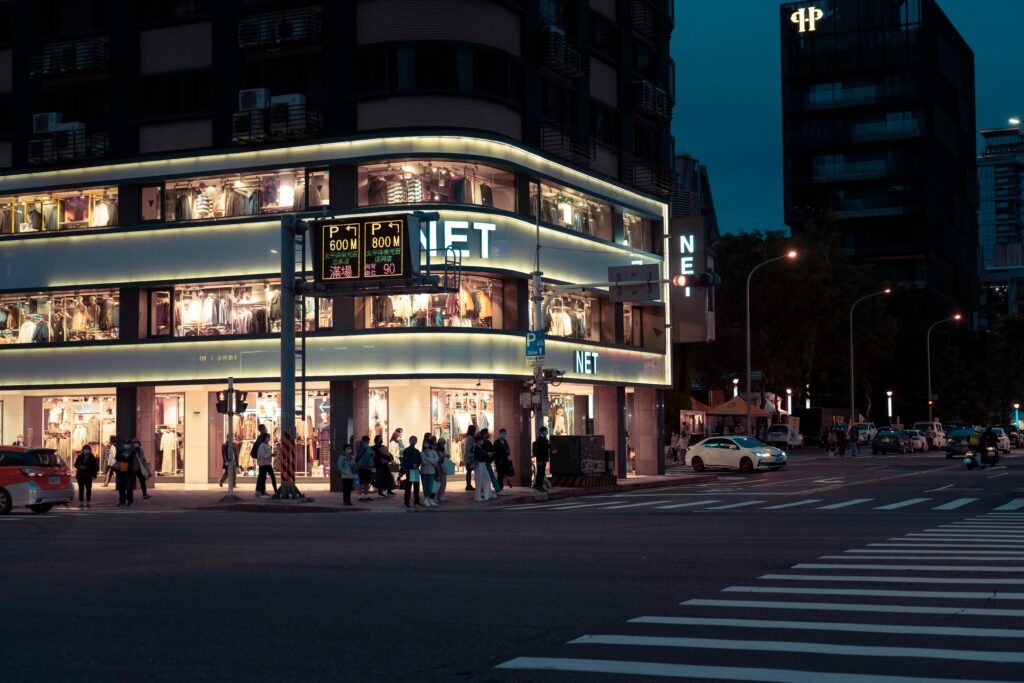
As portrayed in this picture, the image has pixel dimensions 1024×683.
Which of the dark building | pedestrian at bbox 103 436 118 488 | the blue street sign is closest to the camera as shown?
the blue street sign

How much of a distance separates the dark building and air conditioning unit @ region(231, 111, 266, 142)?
84504 mm

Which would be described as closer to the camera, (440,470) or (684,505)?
(684,505)

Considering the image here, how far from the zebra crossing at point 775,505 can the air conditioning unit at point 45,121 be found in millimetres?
23734

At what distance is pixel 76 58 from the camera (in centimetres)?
4491

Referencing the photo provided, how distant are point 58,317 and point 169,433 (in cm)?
600

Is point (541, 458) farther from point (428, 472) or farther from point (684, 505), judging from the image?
point (684, 505)

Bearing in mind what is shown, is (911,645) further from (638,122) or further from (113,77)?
(638,122)

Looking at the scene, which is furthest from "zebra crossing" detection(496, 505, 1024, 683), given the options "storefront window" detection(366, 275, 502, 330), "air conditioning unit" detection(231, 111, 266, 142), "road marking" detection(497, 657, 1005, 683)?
"air conditioning unit" detection(231, 111, 266, 142)

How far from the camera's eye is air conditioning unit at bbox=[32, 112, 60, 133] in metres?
45.2

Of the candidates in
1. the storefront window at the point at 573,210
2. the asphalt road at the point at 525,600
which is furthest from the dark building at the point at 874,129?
the asphalt road at the point at 525,600

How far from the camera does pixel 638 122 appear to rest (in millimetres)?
52500

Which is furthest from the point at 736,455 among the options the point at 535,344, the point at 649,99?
the point at 535,344

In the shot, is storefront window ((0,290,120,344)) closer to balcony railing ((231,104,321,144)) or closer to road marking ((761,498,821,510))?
balcony railing ((231,104,321,144))

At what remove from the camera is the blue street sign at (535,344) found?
38562 millimetres
